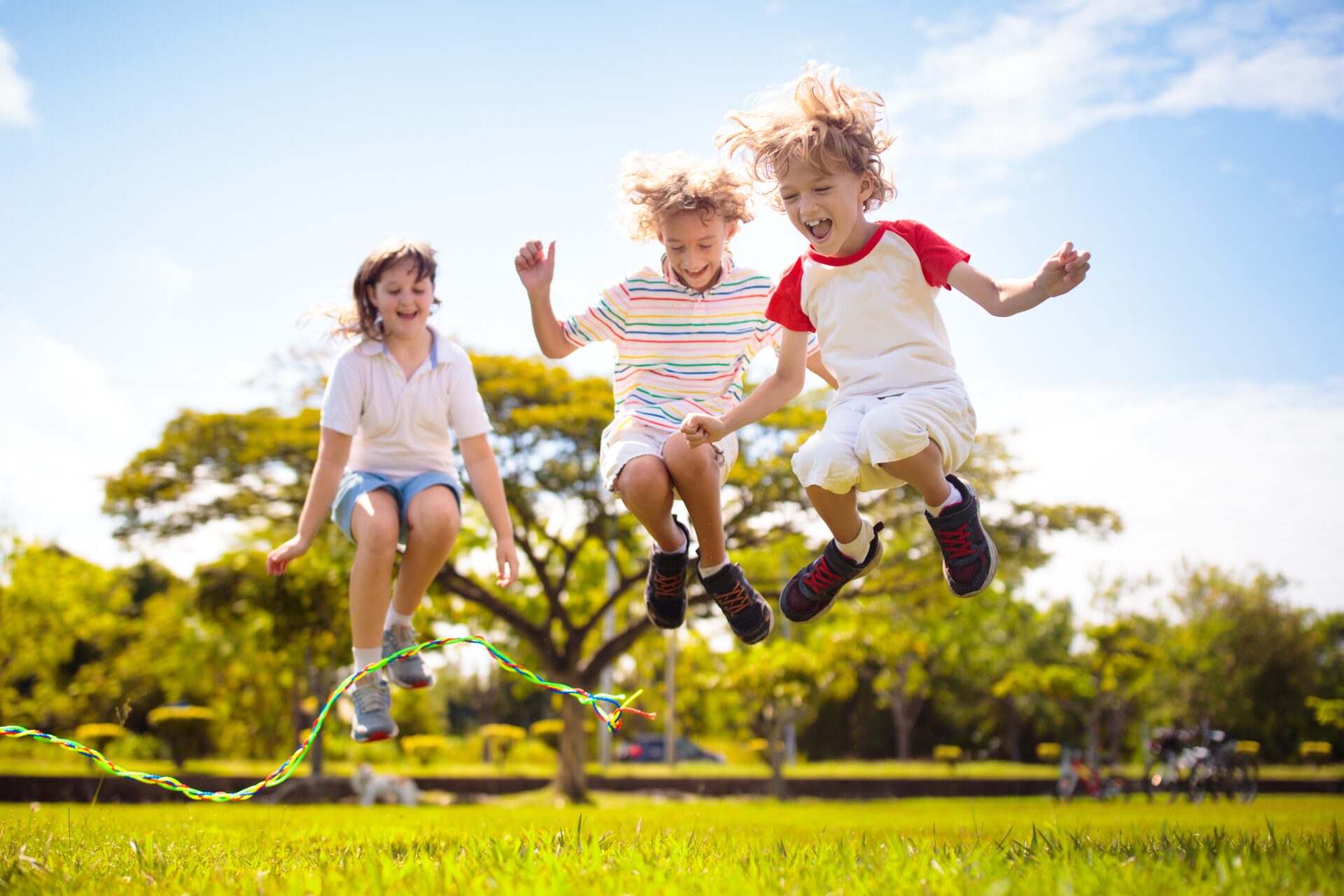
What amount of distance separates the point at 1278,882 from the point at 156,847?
9.35ft

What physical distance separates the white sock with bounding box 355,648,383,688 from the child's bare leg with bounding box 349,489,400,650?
0.01m

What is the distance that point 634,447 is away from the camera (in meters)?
3.98

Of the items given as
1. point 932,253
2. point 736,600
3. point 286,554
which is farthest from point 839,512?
point 286,554

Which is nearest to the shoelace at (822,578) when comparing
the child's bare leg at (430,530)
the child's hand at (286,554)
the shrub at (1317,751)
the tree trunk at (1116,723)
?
the child's bare leg at (430,530)

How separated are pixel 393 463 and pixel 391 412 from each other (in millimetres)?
228

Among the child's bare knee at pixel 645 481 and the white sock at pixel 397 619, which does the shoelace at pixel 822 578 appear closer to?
the child's bare knee at pixel 645 481

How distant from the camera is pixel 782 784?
1862 centimetres

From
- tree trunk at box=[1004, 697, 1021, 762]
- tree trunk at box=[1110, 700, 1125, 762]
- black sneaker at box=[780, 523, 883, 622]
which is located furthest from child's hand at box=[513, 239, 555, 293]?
tree trunk at box=[1004, 697, 1021, 762]

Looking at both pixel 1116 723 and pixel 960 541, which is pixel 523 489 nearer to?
pixel 960 541

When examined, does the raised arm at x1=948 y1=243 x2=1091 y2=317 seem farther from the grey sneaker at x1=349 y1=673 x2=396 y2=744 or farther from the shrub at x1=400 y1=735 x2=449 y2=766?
the shrub at x1=400 y1=735 x2=449 y2=766

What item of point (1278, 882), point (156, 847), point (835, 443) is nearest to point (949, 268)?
point (835, 443)

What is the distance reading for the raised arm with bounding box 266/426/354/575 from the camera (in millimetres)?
4199

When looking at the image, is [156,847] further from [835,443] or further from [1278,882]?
[1278,882]

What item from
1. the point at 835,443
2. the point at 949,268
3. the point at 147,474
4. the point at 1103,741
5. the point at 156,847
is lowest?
the point at 1103,741
